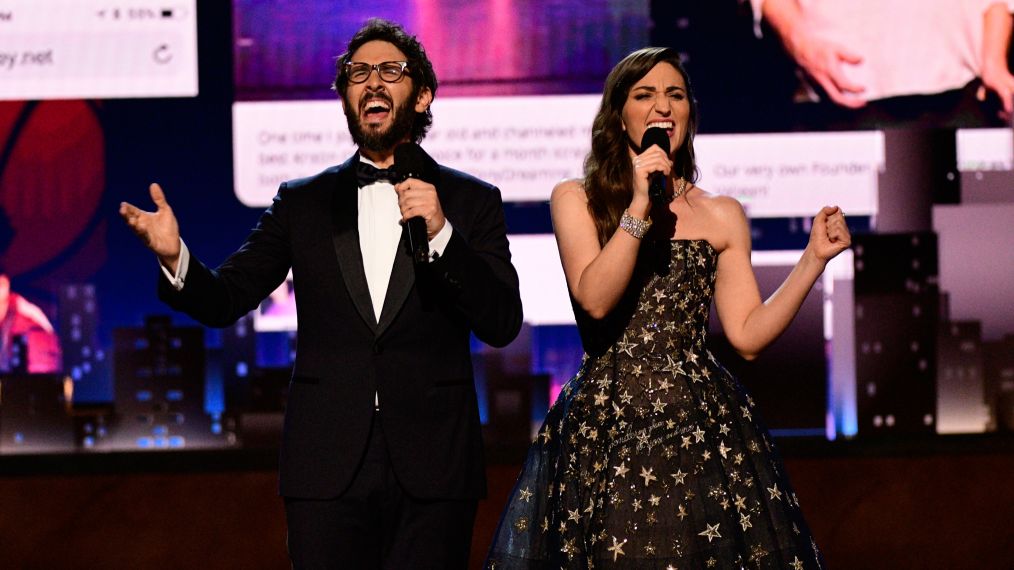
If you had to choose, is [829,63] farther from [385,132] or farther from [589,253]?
[385,132]

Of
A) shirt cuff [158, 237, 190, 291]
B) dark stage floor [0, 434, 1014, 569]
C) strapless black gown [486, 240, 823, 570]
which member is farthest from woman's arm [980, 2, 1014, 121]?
shirt cuff [158, 237, 190, 291]

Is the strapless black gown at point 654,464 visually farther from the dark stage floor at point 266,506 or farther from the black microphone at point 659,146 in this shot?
the dark stage floor at point 266,506

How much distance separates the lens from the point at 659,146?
2.18 metres

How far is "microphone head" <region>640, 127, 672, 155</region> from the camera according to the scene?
220 cm

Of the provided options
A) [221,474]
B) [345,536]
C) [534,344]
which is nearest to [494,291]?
[345,536]

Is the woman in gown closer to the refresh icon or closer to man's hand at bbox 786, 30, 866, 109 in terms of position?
man's hand at bbox 786, 30, 866, 109

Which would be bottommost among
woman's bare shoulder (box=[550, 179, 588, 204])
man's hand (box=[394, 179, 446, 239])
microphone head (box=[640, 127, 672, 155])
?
man's hand (box=[394, 179, 446, 239])

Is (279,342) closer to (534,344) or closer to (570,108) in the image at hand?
(534,344)

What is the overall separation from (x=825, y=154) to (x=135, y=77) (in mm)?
2343

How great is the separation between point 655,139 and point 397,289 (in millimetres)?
527

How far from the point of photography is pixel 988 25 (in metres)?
4.24

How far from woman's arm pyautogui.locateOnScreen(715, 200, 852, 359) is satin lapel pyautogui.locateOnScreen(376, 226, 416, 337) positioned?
2.24ft

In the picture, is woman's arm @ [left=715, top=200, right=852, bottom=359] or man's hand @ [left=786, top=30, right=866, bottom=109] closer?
woman's arm @ [left=715, top=200, right=852, bottom=359]

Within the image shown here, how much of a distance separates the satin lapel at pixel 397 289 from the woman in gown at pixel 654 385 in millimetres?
317
